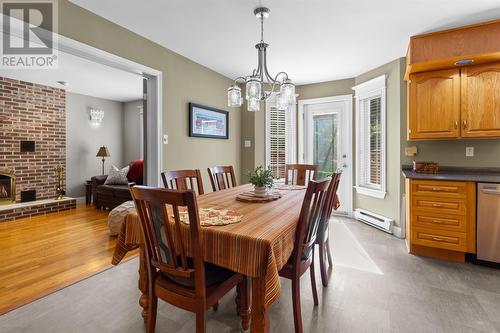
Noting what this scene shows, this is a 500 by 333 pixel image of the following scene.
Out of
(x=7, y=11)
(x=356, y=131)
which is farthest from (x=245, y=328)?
(x=356, y=131)

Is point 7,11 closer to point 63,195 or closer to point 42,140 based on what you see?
point 42,140

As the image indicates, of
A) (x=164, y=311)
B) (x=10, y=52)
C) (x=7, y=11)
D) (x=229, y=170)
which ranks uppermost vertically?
(x=10, y=52)

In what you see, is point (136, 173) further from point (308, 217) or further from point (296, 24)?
point (308, 217)

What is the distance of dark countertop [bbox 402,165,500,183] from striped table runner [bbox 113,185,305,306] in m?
1.98

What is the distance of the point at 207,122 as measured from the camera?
3943 mm

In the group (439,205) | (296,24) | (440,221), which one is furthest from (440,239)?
(296,24)

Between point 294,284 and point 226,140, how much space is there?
314 cm

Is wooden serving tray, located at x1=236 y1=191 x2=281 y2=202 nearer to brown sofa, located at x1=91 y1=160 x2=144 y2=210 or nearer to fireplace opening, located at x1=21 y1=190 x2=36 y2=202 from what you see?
brown sofa, located at x1=91 y1=160 x2=144 y2=210

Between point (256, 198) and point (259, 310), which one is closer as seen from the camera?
point (259, 310)

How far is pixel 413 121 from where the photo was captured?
311cm

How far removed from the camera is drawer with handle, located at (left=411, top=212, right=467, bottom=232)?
2637 millimetres

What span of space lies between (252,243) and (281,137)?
148 inches

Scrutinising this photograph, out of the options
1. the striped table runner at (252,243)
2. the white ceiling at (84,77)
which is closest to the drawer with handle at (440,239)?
the striped table runner at (252,243)

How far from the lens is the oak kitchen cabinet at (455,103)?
2766 mm
